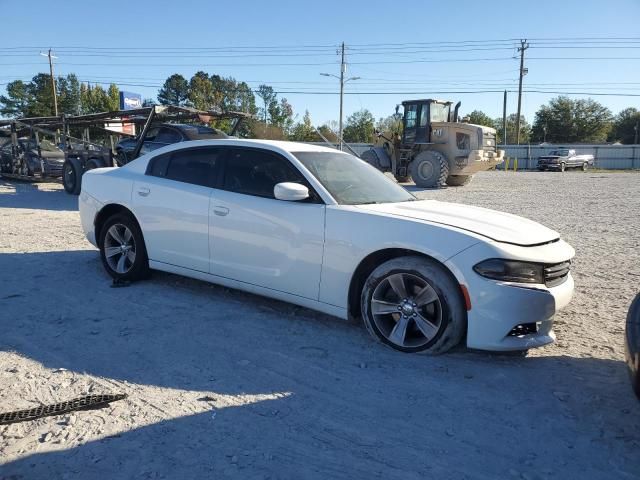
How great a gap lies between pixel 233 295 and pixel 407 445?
2781mm

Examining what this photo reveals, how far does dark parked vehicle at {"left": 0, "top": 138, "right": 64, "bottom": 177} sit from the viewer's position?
1638cm

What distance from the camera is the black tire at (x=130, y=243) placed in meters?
5.15

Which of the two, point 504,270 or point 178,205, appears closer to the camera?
point 504,270

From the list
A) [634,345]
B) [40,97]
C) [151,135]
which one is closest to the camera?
[634,345]

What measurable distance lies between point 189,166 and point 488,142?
16.0 metres

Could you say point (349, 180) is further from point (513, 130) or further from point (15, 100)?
point (513, 130)

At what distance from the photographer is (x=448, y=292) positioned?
3451 mm

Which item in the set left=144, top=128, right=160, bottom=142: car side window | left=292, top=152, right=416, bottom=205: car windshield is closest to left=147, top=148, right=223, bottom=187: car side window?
left=292, top=152, right=416, bottom=205: car windshield

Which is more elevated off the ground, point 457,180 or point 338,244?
point 457,180

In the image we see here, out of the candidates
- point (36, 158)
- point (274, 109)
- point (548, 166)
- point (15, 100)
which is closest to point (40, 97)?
point (15, 100)

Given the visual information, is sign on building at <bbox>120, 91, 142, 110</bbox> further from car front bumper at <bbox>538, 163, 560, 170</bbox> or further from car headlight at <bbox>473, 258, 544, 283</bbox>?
car headlight at <bbox>473, 258, 544, 283</bbox>

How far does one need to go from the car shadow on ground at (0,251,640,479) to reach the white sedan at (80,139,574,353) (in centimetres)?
28

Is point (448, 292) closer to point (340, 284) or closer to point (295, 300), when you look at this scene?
point (340, 284)

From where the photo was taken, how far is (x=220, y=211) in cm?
448
